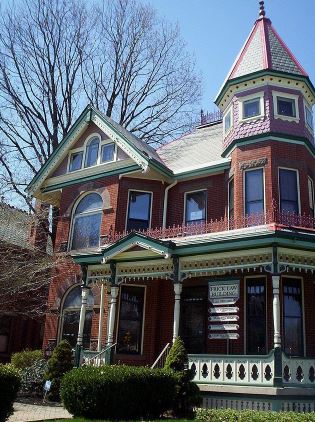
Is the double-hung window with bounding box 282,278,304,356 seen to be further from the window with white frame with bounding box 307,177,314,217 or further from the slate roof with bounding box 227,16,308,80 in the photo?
the slate roof with bounding box 227,16,308,80

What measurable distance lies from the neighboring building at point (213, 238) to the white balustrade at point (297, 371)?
0.03 meters

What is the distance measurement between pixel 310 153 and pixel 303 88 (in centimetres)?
257

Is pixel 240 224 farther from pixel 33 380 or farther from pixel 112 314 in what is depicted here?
pixel 33 380

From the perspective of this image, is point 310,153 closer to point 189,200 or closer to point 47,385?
point 189,200

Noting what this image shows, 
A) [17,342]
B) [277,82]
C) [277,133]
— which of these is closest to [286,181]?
[277,133]

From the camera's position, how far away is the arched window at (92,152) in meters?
20.3

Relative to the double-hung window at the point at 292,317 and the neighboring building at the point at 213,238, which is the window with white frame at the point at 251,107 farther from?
the double-hung window at the point at 292,317

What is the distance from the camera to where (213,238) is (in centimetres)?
1384

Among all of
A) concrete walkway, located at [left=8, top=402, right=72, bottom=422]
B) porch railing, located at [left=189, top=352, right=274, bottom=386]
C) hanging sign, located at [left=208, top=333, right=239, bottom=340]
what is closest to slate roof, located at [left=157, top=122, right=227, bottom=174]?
hanging sign, located at [left=208, top=333, right=239, bottom=340]

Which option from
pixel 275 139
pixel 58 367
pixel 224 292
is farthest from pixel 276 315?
pixel 58 367

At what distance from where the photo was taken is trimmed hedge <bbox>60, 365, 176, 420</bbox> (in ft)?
33.7

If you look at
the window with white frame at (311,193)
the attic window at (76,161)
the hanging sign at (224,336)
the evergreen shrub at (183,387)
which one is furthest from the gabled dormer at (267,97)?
the evergreen shrub at (183,387)

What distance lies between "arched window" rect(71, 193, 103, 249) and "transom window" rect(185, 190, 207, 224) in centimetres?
351

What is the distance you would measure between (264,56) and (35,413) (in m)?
14.3
